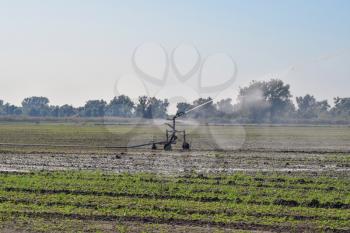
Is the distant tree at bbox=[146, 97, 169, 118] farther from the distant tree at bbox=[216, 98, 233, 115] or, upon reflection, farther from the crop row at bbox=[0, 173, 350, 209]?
the crop row at bbox=[0, 173, 350, 209]

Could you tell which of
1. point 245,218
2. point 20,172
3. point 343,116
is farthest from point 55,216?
point 343,116

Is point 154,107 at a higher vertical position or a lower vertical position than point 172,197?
higher

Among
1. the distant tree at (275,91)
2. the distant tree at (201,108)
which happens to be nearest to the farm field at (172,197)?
the distant tree at (275,91)

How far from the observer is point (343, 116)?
13950 centimetres

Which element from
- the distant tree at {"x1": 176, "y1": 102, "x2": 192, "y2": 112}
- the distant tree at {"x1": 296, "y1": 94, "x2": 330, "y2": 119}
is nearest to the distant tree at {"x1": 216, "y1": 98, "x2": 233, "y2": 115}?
the distant tree at {"x1": 176, "y1": 102, "x2": 192, "y2": 112}

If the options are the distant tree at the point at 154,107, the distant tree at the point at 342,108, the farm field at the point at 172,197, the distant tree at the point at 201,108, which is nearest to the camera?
the farm field at the point at 172,197

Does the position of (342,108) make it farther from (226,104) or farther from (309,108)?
(226,104)

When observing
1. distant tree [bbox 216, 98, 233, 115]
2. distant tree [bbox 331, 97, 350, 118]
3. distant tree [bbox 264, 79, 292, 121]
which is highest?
distant tree [bbox 331, 97, 350, 118]

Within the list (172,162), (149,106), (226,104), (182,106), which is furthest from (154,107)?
(172,162)

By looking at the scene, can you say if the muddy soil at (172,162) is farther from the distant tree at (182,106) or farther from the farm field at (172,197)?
the distant tree at (182,106)

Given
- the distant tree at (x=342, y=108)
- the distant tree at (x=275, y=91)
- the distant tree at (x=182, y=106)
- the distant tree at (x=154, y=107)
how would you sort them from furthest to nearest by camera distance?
the distant tree at (x=342, y=108) < the distant tree at (x=154, y=107) < the distant tree at (x=182, y=106) < the distant tree at (x=275, y=91)

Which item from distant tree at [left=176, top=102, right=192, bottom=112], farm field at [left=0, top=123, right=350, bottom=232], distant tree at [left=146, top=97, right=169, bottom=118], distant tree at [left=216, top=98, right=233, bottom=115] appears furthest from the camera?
distant tree at [left=146, top=97, right=169, bottom=118]

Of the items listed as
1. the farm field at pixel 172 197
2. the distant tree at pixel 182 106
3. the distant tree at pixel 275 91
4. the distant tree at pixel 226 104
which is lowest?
the farm field at pixel 172 197

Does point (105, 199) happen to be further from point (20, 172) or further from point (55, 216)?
point (20, 172)
